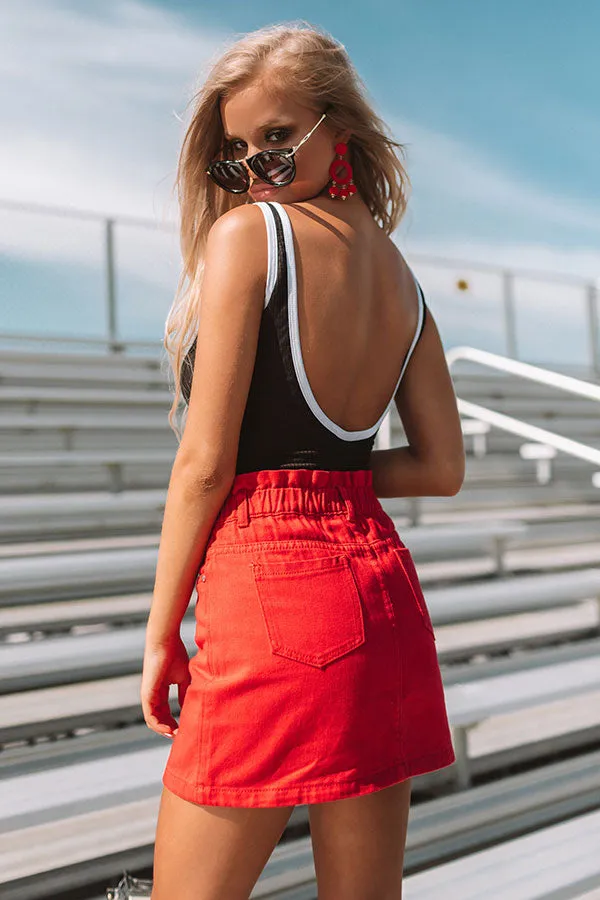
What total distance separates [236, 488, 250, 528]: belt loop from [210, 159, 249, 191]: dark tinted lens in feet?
1.07

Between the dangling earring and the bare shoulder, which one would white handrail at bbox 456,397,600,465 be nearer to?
the dangling earring

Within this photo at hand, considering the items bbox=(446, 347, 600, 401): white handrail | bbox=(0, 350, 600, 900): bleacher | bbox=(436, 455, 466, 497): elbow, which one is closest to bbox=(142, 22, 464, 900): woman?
bbox=(436, 455, 466, 497): elbow

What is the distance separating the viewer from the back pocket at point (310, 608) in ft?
2.47

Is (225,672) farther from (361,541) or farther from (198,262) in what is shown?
(198,262)

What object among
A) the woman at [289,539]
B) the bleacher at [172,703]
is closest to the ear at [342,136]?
the woman at [289,539]

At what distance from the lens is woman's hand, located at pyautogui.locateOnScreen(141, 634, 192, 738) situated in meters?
0.83

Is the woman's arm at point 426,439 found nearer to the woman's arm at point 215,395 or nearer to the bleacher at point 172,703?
the woman's arm at point 215,395

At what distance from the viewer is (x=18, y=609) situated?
273cm

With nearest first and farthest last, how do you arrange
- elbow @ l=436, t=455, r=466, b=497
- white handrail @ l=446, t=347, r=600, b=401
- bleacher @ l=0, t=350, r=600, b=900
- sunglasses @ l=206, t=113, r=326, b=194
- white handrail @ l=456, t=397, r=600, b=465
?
sunglasses @ l=206, t=113, r=326, b=194
elbow @ l=436, t=455, r=466, b=497
bleacher @ l=0, t=350, r=600, b=900
white handrail @ l=446, t=347, r=600, b=401
white handrail @ l=456, t=397, r=600, b=465

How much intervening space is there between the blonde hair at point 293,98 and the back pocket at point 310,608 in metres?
0.22

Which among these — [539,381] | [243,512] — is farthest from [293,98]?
[539,381]

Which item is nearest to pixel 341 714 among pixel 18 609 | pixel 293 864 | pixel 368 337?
pixel 368 337

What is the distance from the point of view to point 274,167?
34.4 inches

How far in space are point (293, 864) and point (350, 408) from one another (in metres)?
1.11
